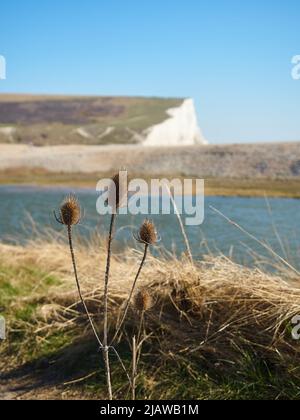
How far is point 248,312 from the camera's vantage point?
11.0 feet

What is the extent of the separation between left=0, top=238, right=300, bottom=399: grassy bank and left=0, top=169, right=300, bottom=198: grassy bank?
1391cm

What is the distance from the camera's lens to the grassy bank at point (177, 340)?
3.09m

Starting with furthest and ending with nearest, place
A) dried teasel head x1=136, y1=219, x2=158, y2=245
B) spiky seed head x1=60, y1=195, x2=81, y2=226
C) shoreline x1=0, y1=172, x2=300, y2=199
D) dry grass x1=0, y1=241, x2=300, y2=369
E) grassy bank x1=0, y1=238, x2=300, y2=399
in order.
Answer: shoreline x1=0, y1=172, x2=300, y2=199 < dry grass x1=0, y1=241, x2=300, y2=369 < grassy bank x1=0, y1=238, x2=300, y2=399 < dried teasel head x1=136, y1=219, x2=158, y2=245 < spiky seed head x1=60, y1=195, x2=81, y2=226

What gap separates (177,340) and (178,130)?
52098mm

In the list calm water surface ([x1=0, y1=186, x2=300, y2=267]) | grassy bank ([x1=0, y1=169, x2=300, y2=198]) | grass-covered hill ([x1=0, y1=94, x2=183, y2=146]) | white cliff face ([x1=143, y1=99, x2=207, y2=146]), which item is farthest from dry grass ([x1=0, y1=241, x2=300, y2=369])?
white cliff face ([x1=143, y1=99, x2=207, y2=146])

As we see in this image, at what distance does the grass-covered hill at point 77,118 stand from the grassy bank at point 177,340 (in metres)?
38.5

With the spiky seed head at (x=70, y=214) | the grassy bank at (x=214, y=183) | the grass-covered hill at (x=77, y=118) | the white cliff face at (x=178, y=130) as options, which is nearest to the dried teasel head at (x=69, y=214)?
the spiky seed head at (x=70, y=214)

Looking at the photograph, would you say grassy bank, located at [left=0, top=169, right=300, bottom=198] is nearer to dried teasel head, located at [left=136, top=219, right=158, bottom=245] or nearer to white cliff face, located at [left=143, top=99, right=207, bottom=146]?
dried teasel head, located at [left=136, top=219, right=158, bottom=245]

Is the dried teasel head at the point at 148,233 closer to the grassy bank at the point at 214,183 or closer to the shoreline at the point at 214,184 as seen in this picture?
the shoreline at the point at 214,184

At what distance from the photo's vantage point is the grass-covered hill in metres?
45.0

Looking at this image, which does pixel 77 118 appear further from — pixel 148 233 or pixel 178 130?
pixel 148 233

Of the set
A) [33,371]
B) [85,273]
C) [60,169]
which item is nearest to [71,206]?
[33,371]

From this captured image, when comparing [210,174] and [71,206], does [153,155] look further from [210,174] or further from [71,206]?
[71,206]

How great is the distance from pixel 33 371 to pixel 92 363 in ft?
1.27
